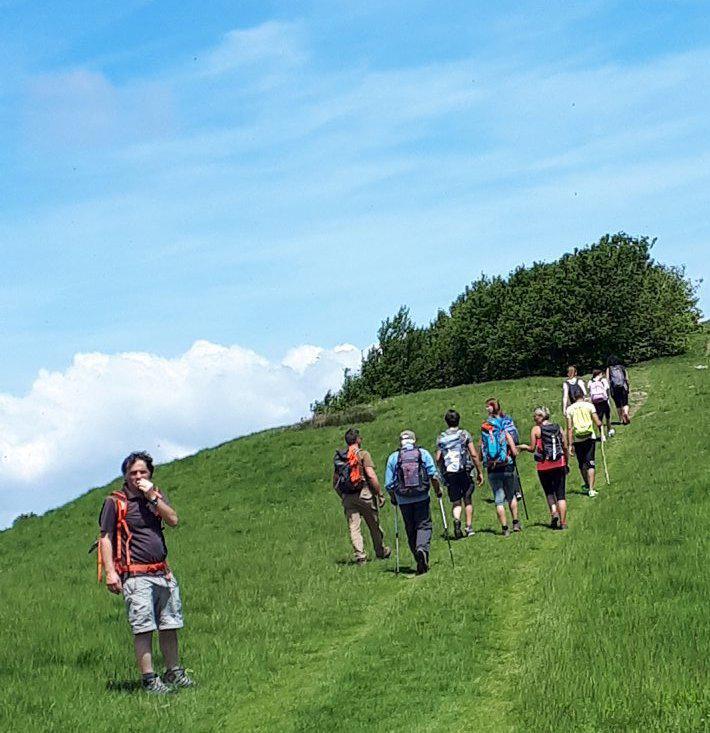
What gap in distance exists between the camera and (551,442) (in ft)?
61.5

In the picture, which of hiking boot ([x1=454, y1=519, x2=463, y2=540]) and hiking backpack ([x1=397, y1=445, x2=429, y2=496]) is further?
hiking boot ([x1=454, y1=519, x2=463, y2=540])

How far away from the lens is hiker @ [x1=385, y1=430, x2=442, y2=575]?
54.8ft

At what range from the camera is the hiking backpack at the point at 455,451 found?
19422 millimetres

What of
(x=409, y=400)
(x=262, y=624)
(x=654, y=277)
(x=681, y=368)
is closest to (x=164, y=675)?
(x=262, y=624)

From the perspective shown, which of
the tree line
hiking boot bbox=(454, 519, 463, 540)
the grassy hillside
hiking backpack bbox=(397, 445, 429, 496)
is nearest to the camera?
the grassy hillside

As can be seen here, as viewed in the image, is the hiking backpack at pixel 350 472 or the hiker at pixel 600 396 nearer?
the hiking backpack at pixel 350 472

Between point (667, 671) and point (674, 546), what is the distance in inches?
222

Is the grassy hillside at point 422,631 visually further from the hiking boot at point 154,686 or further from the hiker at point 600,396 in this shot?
the hiker at point 600,396

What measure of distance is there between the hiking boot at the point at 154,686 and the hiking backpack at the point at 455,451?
30.6ft

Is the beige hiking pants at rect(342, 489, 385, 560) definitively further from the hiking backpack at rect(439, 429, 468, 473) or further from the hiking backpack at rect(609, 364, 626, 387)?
the hiking backpack at rect(609, 364, 626, 387)

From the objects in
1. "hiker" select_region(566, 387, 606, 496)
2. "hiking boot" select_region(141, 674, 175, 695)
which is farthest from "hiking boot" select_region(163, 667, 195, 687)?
"hiker" select_region(566, 387, 606, 496)

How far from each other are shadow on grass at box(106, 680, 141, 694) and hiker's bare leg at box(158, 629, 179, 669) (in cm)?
48

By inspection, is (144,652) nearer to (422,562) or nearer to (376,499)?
(422,562)

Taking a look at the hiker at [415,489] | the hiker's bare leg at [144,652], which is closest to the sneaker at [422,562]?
the hiker at [415,489]
